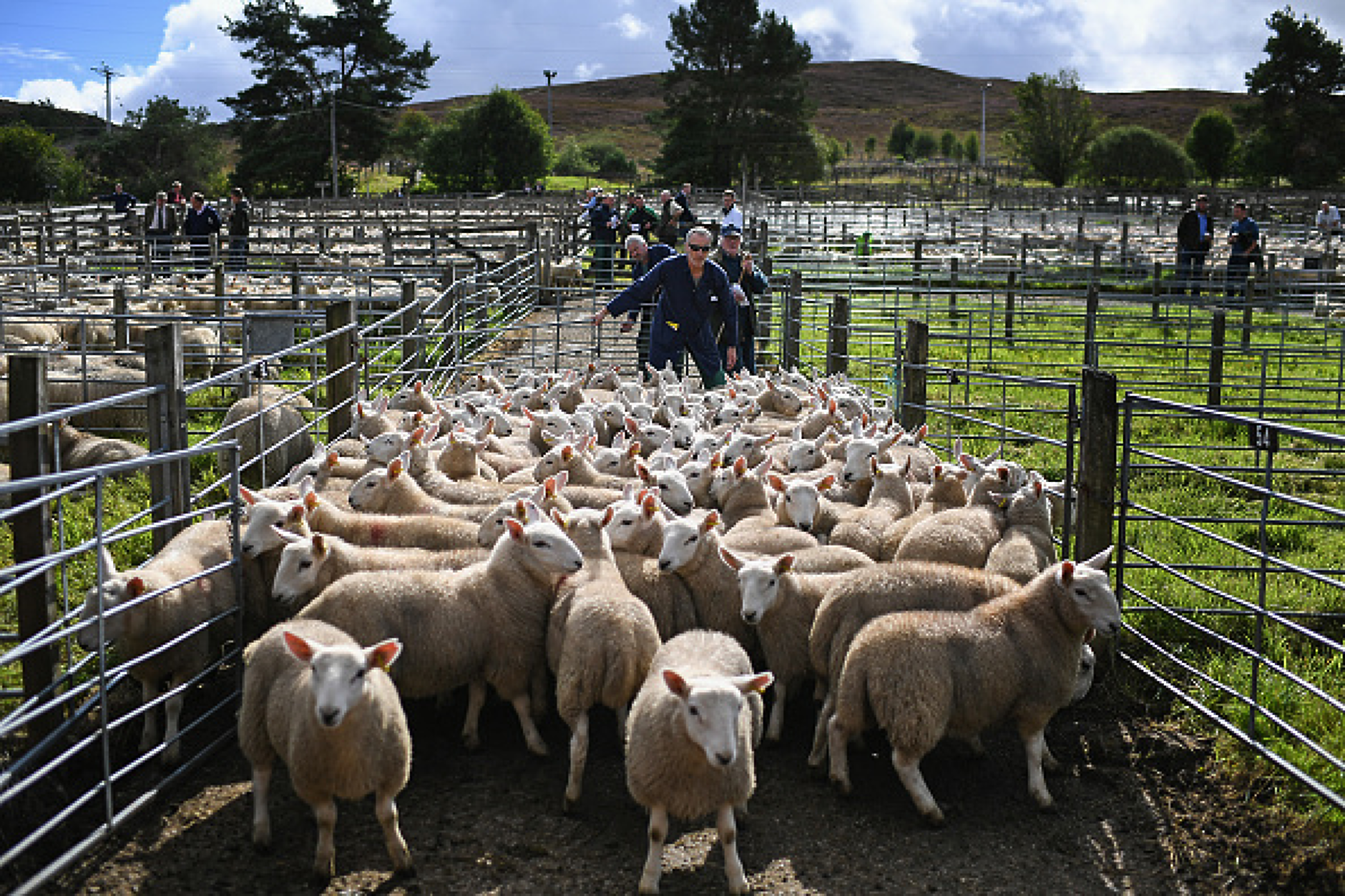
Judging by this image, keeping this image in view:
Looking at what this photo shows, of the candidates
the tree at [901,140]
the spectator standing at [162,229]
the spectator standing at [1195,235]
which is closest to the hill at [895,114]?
the tree at [901,140]

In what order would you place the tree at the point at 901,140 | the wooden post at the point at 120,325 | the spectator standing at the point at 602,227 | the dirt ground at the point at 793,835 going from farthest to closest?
the tree at the point at 901,140 → the spectator standing at the point at 602,227 → the wooden post at the point at 120,325 → the dirt ground at the point at 793,835

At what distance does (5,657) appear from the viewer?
4.03 m

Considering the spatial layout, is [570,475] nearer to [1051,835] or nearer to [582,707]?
[582,707]

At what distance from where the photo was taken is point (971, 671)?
479cm

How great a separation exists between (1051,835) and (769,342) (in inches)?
487

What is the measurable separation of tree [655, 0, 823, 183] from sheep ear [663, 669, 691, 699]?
6894 cm

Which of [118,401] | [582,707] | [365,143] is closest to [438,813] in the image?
[582,707]

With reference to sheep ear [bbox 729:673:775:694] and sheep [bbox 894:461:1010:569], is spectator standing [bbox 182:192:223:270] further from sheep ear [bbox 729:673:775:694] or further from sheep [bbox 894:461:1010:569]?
sheep ear [bbox 729:673:775:694]

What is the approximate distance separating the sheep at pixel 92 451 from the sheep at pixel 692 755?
19.6ft

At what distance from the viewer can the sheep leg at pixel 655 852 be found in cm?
411

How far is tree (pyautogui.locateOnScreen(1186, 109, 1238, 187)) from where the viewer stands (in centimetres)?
7738

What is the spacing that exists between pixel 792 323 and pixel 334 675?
10554mm

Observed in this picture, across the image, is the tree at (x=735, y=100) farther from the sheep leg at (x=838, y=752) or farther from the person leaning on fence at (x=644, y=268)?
the sheep leg at (x=838, y=752)

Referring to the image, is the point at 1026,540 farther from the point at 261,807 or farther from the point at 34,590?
the point at 34,590
